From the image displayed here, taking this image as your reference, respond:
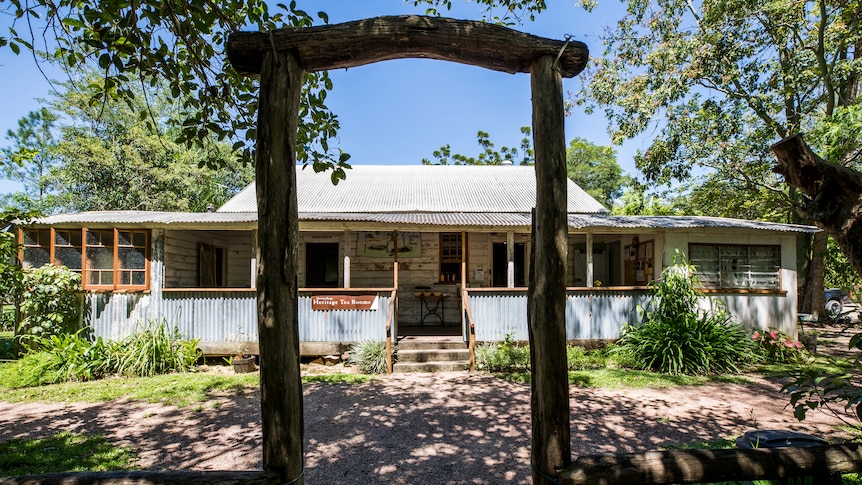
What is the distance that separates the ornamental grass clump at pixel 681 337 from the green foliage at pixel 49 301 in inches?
449

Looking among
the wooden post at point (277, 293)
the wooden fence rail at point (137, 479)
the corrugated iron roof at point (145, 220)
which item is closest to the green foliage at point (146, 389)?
the corrugated iron roof at point (145, 220)

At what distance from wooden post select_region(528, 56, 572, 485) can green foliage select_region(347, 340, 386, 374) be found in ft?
21.6

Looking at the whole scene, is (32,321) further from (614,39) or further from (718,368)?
(614,39)

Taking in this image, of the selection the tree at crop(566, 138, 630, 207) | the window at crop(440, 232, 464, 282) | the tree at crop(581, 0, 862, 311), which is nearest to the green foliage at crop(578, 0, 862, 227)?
the tree at crop(581, 0, 862, 311)

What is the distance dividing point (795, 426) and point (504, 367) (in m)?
4.42

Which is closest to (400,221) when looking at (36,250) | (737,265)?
(36,250)

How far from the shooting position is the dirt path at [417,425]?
4445 millimetres

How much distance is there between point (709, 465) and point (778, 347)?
933cm

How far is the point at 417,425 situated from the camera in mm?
5625

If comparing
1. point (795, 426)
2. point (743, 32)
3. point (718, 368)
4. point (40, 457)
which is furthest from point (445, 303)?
point (743, 32)

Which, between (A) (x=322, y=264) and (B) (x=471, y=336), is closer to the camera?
(B) (x=471, y=336)

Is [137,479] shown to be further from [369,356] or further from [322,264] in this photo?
[322,264]

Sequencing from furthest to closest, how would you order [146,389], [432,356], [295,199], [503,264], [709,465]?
[503,264] < [432,356] < [146,389] < [295,199] < [709,465]

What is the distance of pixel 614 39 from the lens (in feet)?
43.9
